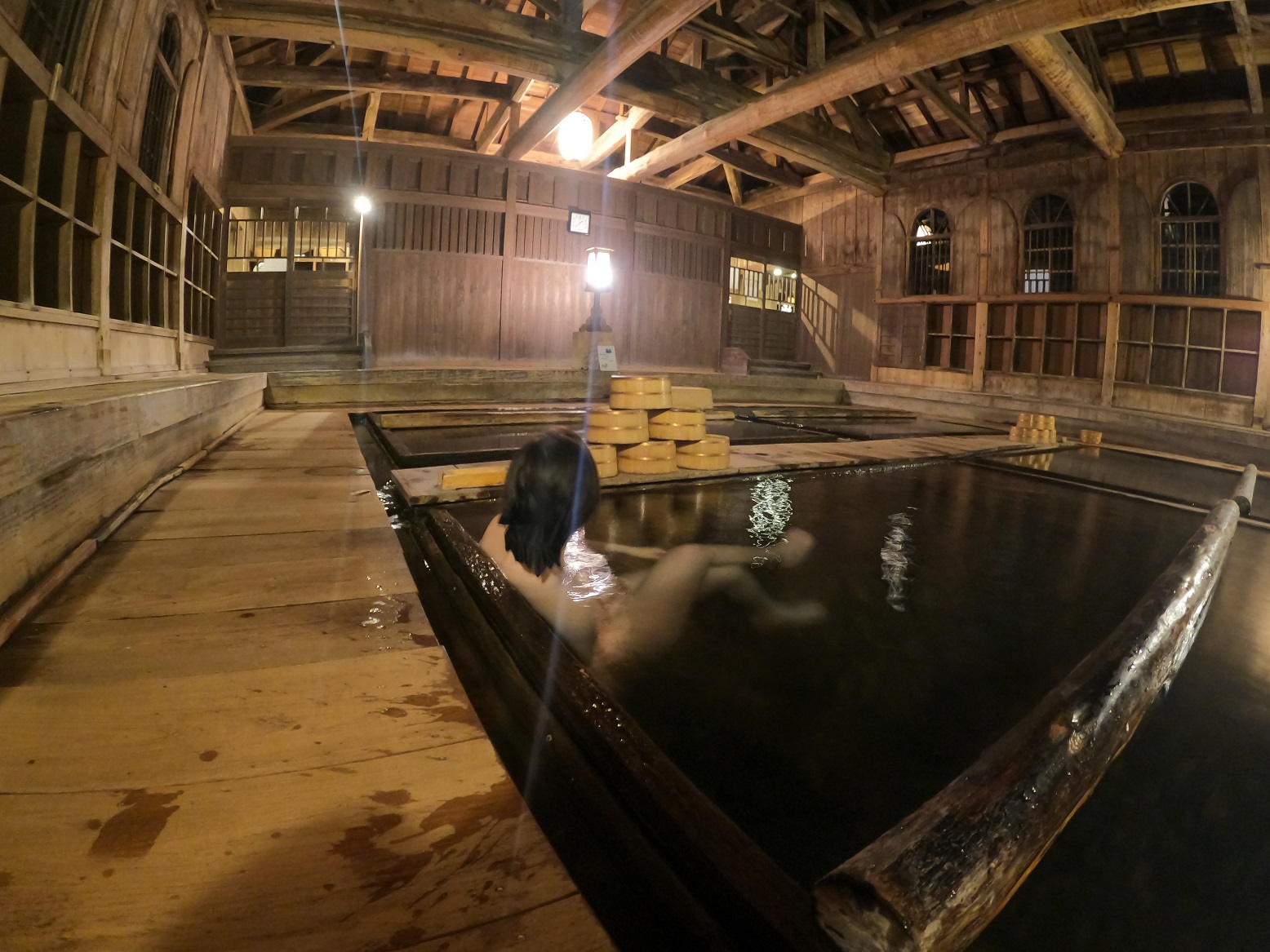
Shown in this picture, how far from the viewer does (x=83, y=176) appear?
4.46 meters

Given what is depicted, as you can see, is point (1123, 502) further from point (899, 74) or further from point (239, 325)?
point (239, 325)

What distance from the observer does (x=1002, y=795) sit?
3.32 feet

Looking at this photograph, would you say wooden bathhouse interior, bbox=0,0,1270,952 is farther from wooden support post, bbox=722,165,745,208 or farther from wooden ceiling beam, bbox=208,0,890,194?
wooden support post, bbox=722,165,745,208

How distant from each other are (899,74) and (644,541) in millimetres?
6303

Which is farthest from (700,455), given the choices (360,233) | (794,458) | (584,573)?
(360,233)

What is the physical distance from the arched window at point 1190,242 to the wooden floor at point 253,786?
1092 cm

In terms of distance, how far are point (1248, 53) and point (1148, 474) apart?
5.16 m

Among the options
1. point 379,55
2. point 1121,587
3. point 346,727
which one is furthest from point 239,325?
point 1121,587

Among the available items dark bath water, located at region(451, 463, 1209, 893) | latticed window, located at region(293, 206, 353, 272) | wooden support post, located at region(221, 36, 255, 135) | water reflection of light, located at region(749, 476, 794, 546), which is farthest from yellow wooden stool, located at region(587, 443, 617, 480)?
latticed window, located at region(293, 206, 353, 272)

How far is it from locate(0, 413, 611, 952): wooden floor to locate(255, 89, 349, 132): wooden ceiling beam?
10.2 metres

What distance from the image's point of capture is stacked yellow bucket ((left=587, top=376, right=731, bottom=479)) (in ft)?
14.0

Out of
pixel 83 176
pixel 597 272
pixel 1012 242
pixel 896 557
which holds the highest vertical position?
pixel 1012 242

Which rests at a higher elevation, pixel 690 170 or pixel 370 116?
pixel 690 170

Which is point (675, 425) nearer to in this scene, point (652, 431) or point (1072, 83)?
point (652, 431)
